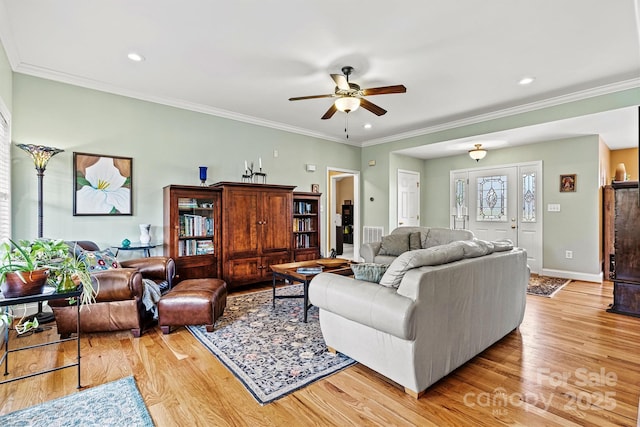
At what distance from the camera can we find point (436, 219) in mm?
7105

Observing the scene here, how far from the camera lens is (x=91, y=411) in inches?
70.5

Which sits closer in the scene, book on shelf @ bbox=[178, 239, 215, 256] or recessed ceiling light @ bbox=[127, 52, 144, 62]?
recessed ceiling light @ bbox=[127, 52, 144, 62]

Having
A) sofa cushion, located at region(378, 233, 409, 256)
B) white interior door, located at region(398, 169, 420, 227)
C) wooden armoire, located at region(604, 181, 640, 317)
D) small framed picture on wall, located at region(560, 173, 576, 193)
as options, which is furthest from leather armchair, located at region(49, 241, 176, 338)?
small framed picture on wall, located at region(560, 173, 576, 193)

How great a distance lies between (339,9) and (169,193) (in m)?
2.85

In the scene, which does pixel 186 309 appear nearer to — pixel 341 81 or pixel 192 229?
pixel 192 229

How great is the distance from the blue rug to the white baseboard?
20.6ft

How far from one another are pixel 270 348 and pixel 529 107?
4745 mm

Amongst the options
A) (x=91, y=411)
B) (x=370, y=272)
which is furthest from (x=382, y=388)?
(x=91, y=411)

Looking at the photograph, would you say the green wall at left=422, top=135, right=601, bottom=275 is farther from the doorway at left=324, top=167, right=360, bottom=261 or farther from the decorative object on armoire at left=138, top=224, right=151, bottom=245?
the decorative object on armoire at left=138, top=224, right=151, bottom=245

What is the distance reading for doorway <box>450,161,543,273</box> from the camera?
5668mm

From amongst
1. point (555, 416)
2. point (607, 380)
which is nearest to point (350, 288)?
point (555, 416)

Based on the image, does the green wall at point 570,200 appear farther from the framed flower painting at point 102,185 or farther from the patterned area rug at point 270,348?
the framed flower painting at point 102,185

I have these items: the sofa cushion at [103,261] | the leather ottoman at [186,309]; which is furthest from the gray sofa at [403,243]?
the sofa cushion at [103,261]

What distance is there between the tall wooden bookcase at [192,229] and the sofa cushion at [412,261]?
110 inches
